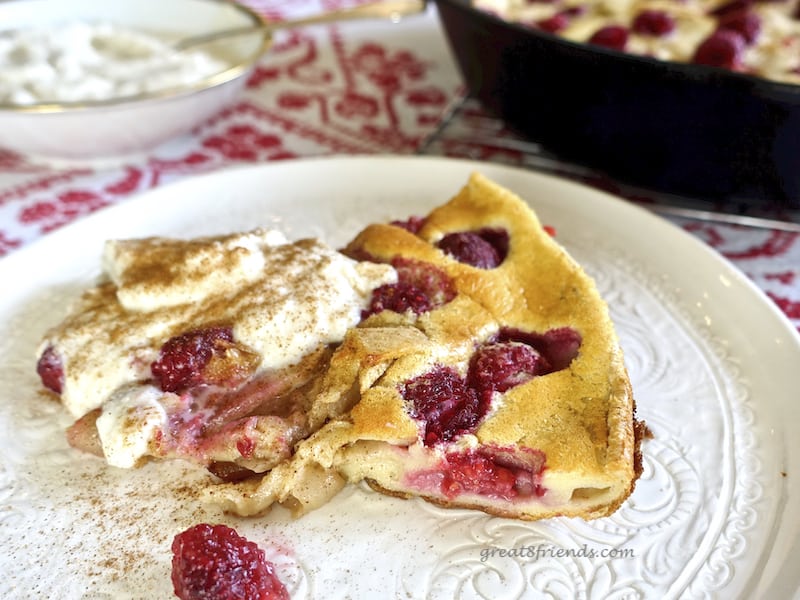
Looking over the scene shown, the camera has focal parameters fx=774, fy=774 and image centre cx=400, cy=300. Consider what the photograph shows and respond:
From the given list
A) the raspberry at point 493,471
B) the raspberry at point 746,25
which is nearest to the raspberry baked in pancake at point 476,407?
the raspberry at point 493,471

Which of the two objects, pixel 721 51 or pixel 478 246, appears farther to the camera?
pixel 721 51

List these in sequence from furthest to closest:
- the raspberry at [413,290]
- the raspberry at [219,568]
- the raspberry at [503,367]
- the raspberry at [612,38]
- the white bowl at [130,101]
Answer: the raspberry at [612,38]
the white bowl at [130,101]
the raspberry at [413,290]
the raspberry at [503,367]
the raspberry at [219,568]

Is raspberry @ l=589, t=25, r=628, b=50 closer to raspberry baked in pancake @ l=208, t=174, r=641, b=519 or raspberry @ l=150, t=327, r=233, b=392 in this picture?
raspberry baked in pancake @ l=208, t=174, r=641, b=519

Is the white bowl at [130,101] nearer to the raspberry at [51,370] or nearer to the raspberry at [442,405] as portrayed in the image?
the raspberry at [51,370]

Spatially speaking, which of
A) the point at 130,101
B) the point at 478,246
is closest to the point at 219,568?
the point at 478,246

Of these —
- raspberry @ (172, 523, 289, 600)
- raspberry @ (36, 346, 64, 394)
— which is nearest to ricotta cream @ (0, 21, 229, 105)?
raspberry @ (36, 346, 64, 394)
